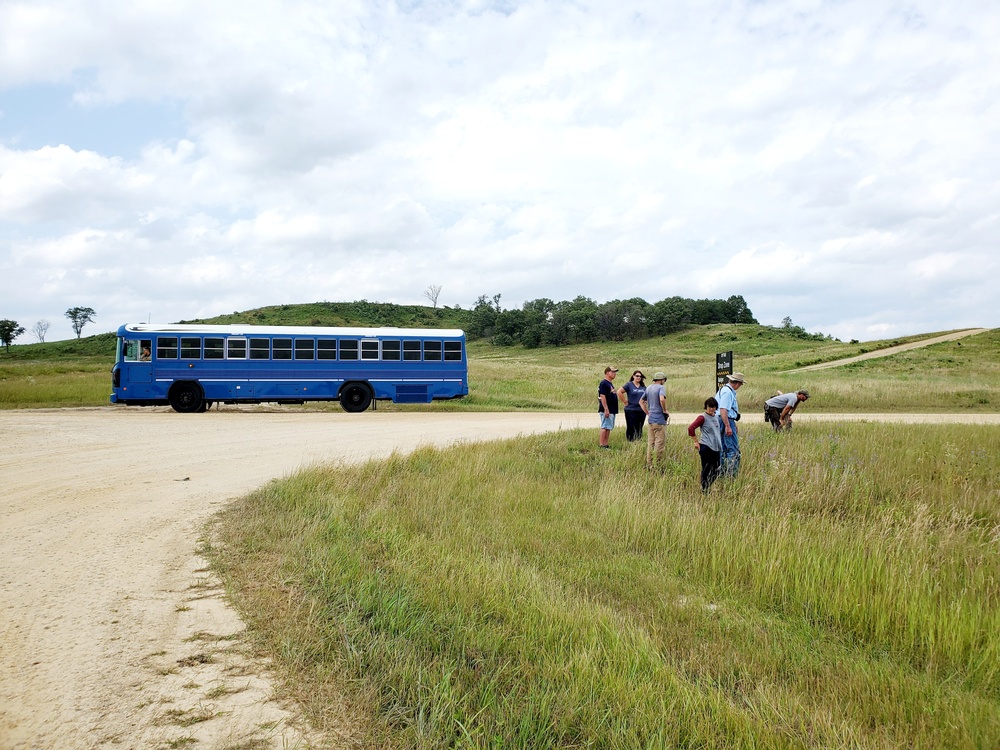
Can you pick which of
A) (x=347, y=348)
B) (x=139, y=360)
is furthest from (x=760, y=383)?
(x=139, y=360)

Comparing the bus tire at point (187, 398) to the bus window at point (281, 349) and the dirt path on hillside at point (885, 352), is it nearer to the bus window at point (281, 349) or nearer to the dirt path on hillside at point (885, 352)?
the bus window at point (281, 349)

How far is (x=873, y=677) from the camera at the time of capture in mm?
4273

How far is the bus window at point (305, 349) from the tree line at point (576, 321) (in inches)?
2995

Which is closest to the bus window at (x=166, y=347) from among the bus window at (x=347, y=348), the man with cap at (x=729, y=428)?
the bus window at (x=347, y=348)

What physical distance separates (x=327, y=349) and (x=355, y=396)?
6.50ft

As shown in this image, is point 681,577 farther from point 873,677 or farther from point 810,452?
point 810,452

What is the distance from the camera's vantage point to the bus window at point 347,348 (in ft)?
74.7

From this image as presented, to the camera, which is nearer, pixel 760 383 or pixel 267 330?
pixel 267 330

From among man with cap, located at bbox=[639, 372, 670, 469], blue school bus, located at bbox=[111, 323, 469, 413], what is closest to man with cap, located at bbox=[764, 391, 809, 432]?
man with cap, located at bbox=[639, 372, 670, 469]

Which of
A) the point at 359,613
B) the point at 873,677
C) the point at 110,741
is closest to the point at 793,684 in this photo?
the point at 873,677

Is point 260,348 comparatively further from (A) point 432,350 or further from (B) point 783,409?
(B) point 783,409

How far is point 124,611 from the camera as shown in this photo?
472 cm

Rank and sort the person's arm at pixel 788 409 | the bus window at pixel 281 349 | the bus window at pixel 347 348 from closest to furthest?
the person's arm at pixel 788 409 → the bus window at pixel 281 349 → the bus window at pixel 347 348

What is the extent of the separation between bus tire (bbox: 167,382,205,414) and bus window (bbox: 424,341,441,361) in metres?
7.71
